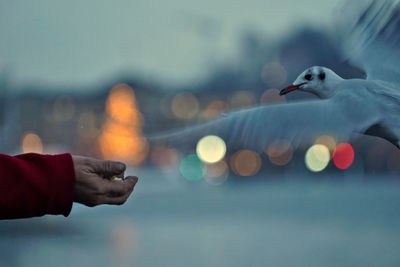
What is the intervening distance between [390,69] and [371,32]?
0.23ft

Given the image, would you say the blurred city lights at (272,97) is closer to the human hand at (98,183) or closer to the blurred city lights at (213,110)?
the blurred city lights at (213,110)

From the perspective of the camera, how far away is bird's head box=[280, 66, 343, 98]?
727mm

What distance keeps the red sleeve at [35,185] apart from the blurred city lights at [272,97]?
1.16 feet

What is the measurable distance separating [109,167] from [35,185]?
0.33 ft

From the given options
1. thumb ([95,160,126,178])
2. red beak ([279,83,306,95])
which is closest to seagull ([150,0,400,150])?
red beak ([279,83,306,95])

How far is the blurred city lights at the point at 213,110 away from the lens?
82 cm

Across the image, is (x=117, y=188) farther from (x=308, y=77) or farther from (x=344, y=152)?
(x=344, y=152)

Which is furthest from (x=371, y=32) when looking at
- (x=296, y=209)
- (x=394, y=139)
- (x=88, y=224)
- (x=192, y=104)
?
(x=296, y=209)

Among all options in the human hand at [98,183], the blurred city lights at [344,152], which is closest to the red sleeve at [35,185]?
the human hand at [98,183]

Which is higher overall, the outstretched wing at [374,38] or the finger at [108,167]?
the outstretched wing at [374,38]

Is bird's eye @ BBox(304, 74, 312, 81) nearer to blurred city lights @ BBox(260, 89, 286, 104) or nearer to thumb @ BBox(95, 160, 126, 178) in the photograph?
blurred city lights @ BBox(260, 89, 286, 104)

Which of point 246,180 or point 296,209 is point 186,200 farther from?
point 246,180

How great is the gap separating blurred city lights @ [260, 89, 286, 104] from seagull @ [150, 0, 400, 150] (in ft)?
0.06

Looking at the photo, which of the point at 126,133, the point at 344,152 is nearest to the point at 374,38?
the point at 126,133
